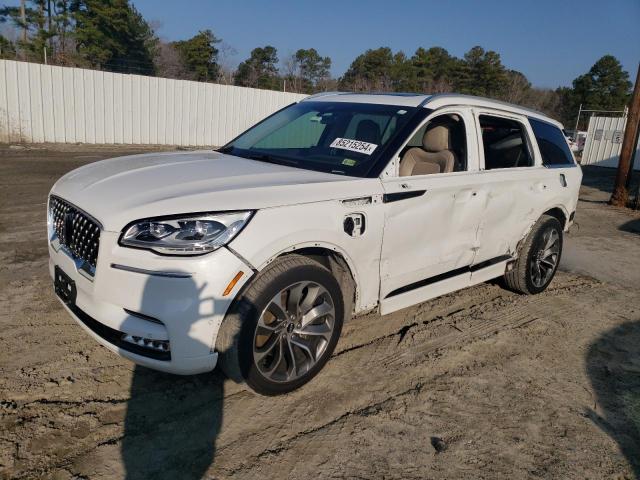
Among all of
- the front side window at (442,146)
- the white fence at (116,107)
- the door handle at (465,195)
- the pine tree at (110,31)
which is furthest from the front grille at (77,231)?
the pine tree at (110,31)

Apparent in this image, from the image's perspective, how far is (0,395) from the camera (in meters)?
2.93

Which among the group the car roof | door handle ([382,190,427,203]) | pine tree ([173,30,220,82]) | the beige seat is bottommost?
door handle ([382,190,427,203])

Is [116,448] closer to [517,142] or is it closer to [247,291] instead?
[247,291]

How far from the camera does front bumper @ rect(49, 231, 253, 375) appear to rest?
2.56m

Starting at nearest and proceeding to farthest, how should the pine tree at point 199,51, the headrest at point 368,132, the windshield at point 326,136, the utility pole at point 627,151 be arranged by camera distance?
the windshield at point 326,136 → the headrest at point 368,132 → the utility pole at point 627,151 → the pine tree at point 199,51

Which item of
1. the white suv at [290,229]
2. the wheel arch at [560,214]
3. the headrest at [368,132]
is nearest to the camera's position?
the white suv at [290,229]

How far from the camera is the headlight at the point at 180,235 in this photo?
2582 mm

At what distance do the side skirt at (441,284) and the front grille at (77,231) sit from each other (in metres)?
1.89

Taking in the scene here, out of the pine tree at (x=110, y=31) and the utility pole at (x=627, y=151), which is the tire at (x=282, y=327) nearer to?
the utility pole at (x=627, y=151)

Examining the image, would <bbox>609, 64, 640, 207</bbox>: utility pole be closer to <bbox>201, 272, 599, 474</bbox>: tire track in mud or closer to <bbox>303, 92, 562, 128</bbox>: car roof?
<bbox>201, 272, 599, 474</bbox>: tire track in mud

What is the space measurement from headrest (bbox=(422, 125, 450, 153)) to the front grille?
2.61 m

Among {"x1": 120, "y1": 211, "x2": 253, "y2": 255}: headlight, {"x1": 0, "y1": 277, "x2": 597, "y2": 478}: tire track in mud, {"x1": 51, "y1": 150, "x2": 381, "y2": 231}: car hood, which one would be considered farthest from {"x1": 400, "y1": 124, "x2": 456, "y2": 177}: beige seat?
{"x1": 120, "y1": 211, "x2": 253, "y2": 255}: headlight

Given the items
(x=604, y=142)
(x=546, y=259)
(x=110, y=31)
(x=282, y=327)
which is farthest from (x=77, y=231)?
(x=110, y=31)

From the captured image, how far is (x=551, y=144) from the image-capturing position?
5.30 metres
